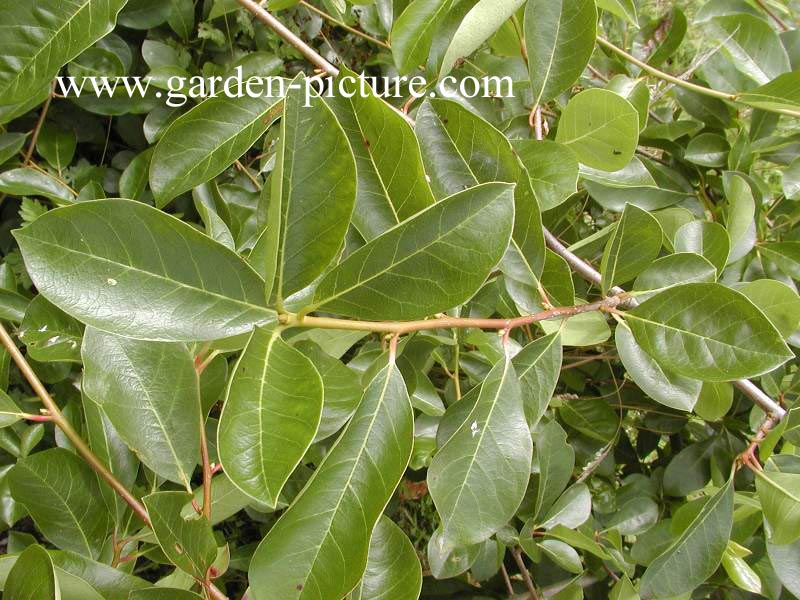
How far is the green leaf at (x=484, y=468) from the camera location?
543 mm

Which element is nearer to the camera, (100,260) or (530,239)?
(100,260)

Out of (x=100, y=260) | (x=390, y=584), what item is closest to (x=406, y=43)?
(x=100, y=260)

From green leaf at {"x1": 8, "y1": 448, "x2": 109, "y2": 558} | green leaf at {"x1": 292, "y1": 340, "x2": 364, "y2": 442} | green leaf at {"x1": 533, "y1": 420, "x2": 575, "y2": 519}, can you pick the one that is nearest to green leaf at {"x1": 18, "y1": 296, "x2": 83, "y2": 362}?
green leaf at {"x1": 8, "y1": 448, "x2": 109, "y2": 558}

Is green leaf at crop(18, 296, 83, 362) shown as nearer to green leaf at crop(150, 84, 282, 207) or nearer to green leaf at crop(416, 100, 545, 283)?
green leaf at crop(150, 84, 282, 207)

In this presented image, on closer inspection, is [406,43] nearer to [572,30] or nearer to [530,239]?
[572,30]

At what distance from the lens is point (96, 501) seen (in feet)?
2.36

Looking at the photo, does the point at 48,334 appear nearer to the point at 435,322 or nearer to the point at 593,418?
the point at 435,322

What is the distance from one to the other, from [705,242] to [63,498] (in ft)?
2.54

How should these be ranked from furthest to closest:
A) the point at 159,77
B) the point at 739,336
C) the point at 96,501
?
the point at 159,77 → the point at 96,501 → the point at 739,336

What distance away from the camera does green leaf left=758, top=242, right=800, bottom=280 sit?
0.94 meters

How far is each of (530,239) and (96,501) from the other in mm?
550

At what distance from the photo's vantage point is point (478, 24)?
0.69 meters

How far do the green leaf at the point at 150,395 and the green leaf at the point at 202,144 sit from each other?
0.19 meters

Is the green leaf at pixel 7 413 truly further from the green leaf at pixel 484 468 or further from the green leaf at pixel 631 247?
the green leaf at pixel 631 247
